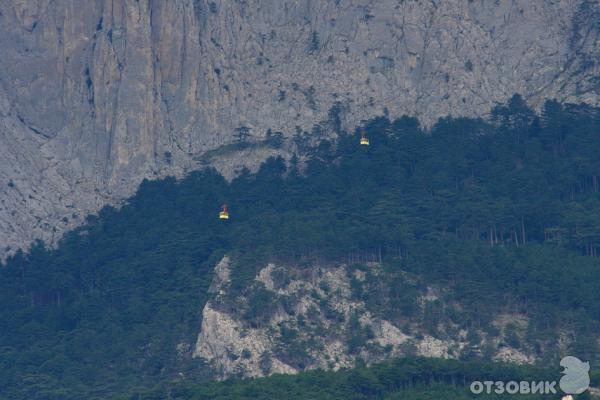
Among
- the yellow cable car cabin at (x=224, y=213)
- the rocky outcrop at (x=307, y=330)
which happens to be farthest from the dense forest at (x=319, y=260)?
the rocky outcrop at (x=307, y=330)

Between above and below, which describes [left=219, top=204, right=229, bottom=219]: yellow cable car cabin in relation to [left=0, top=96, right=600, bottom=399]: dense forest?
above

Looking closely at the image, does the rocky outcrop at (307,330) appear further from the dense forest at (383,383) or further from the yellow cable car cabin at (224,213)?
the yellow cable car cabin at (224,213)

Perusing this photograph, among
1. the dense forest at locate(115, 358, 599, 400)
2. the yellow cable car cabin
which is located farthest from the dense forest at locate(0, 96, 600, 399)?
the dense forest at locate(115, 358, 599, 400)

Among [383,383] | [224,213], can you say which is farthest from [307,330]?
[224,213]

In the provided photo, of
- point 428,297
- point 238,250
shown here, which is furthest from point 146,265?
point 428,297

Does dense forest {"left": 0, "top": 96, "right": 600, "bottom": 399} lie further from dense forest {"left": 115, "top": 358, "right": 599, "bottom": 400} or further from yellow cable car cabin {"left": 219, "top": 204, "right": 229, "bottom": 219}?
dense forest {"left": 115, "top": 358, "right": 599, "bottom": 400}

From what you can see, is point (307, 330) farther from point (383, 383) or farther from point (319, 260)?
point (383, 383)
